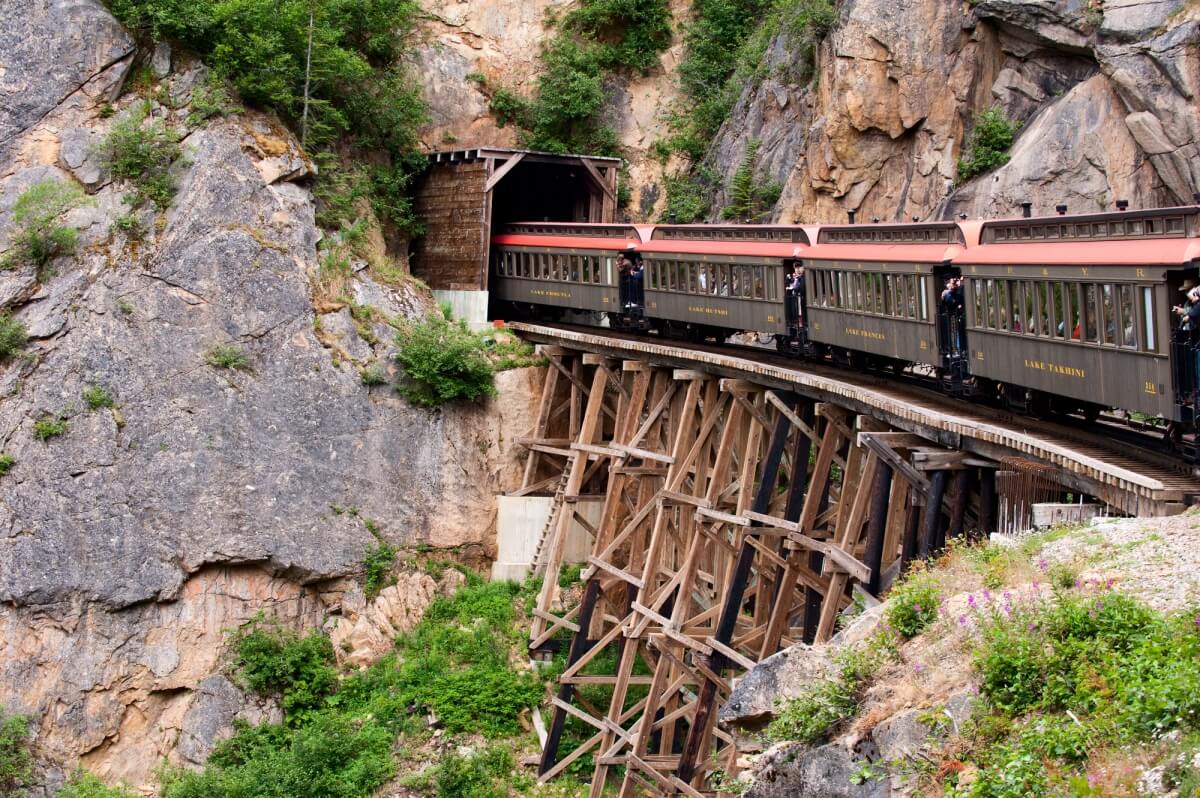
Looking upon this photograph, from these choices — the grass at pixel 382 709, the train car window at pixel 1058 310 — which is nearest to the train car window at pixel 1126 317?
the train car window at pixel 1058 310

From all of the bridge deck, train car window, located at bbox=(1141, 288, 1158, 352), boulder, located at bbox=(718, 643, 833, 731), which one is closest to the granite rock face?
the bridge deck

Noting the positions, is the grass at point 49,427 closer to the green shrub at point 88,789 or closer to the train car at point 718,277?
the green shrub at point 88,789

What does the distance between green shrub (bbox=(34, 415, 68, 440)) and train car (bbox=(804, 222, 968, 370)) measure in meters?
13.6

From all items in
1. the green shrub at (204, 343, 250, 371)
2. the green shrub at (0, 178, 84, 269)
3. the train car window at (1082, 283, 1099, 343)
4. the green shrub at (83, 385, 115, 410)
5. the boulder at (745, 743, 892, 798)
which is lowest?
the boulder at (745, 743, 892, 798)

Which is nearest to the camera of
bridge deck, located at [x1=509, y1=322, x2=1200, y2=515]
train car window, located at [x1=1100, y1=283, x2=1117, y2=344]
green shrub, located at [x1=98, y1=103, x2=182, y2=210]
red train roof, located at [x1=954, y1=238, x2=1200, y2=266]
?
bridge deck, located at [x1=509, y1=322, x2=1200, y2=515]

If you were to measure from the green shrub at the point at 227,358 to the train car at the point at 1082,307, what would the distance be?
14.3 m

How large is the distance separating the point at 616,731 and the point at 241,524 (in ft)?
28.2

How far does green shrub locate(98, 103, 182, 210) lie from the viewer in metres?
27.2

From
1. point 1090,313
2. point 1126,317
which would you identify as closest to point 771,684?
point 1126,317

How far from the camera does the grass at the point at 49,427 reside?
80.5 feet

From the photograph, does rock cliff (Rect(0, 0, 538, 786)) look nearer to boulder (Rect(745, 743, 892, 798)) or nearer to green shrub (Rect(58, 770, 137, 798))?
green shrub (Rect(58, 770, 137, 798))

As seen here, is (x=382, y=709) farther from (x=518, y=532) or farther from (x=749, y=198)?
(x=749, y=198)

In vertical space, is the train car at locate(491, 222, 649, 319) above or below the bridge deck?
→ above

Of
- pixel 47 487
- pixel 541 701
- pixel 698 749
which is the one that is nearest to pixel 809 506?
pixel 698 749
